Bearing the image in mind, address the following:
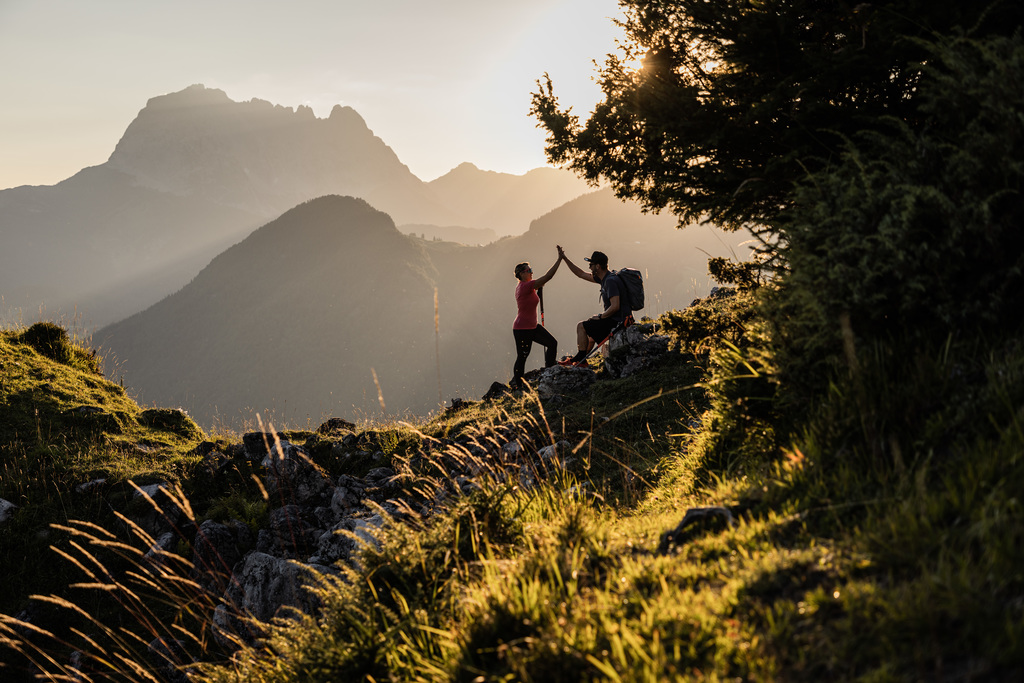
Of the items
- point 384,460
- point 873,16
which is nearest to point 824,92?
point 873,16

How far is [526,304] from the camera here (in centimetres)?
1115

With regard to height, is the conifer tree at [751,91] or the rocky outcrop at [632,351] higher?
the conifer tree at [751,91]

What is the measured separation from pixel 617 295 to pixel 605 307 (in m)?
0.55

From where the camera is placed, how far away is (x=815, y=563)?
2338 mm

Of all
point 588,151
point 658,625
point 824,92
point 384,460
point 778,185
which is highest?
point 588,151

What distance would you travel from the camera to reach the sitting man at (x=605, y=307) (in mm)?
10438

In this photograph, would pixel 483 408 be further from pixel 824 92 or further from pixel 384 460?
pixel 824 92

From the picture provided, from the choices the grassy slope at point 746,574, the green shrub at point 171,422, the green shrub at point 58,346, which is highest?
the green shrub at point 58,346

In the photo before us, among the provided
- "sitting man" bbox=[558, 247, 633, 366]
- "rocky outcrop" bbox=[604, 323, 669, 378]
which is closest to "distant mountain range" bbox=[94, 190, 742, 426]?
"sitting man" bbox=[558, 247, 633, 366]

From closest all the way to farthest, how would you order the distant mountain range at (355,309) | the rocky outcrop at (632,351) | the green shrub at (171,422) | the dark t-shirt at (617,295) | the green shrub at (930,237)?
1. the green shrub at (930,237)
2. the rocky outcrop at (632,351)
3. the green shrub at (171,422)
4. the dark t-shirt at (617,295)
5. the distant mountain range at (355,309)

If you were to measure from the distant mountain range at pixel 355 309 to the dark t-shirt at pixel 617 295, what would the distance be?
238ft

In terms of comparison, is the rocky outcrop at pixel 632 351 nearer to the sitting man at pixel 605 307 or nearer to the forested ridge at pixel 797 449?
the sitting man at pixel 605 307

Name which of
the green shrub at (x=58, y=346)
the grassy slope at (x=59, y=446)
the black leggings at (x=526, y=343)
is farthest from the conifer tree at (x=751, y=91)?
the green shrub at (x=58, y=346)

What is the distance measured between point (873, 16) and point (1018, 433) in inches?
163
